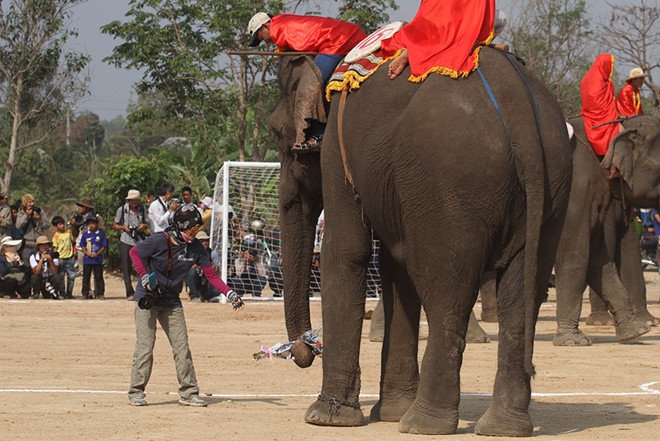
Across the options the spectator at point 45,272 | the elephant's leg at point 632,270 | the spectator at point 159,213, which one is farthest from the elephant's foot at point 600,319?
the spectator at point 45,272

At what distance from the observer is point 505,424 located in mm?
8266

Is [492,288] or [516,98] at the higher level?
[516,98]

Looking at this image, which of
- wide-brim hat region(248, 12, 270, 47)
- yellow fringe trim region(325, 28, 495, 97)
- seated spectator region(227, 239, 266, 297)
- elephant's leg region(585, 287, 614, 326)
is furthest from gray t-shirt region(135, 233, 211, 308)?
seated spectator region(227, 239, 266, 297)

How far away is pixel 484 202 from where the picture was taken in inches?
314

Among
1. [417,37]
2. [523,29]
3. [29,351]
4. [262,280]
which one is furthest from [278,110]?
[523,29]

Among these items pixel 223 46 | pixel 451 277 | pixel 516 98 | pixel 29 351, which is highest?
pixel 223 46

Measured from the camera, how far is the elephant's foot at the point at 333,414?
8922 mm

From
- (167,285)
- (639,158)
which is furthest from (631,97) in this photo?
(167,285)

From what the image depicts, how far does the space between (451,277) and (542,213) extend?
663 mm

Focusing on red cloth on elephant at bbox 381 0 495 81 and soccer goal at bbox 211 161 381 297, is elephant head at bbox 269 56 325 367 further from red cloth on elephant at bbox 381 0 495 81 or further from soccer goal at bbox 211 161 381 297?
soccer goal at bbox 211 161 381 297

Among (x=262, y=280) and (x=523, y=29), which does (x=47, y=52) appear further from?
(x=262, y=280)

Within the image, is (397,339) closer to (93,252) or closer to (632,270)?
(632,270)

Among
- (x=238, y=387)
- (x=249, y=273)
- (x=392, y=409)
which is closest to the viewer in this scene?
(x=392, y=409)

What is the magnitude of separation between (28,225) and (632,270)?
1171 centimetres
